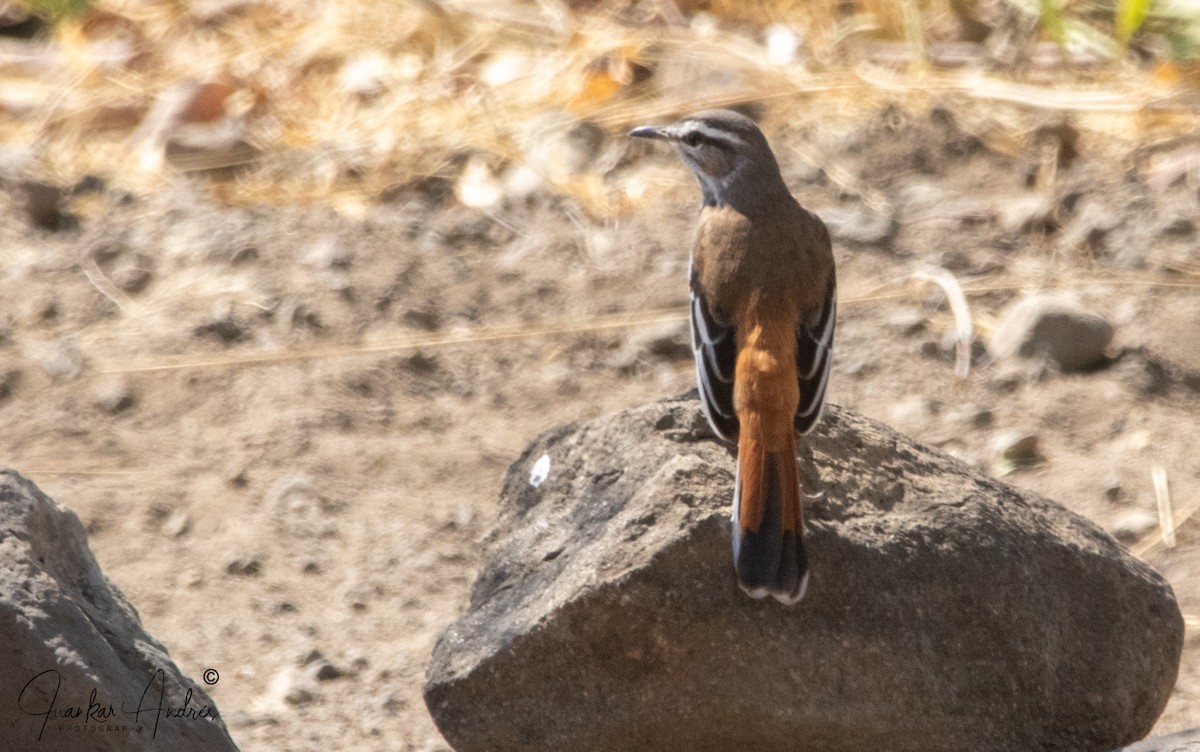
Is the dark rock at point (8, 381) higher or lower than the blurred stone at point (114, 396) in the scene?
lower

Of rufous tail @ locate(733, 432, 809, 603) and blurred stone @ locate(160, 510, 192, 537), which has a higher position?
rufous tail @ locate(733, 432, 809, 603)

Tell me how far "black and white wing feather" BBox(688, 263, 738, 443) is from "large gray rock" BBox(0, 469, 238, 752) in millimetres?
1592

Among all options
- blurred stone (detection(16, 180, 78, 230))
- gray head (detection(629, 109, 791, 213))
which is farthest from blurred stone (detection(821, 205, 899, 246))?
blurred stone (detection(16, 180, 78, 230))

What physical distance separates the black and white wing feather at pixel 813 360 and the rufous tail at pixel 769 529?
258mm

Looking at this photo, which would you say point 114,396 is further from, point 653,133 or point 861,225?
point 861,225

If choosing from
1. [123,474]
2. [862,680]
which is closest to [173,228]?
[123,474]

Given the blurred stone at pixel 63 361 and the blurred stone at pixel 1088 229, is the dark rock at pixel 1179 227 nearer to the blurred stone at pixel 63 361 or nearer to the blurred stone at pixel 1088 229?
the blurred stone at pixel 1088 229

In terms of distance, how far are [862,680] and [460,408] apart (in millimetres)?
3788

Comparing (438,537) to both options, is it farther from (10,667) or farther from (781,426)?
(10,667)

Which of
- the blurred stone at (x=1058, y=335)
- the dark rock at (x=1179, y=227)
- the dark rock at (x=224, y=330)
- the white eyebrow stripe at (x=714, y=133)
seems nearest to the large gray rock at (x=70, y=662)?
the white eyebrow stripe at (x=714, y=133)

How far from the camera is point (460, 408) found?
7609mm

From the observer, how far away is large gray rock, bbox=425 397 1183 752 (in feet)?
13.5

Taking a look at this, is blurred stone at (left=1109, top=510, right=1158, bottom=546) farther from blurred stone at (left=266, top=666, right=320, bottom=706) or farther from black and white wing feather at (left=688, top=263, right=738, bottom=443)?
blurred stone at (left=266, top=666, right=320, bottom=706)

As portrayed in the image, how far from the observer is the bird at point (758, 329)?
412 cm
